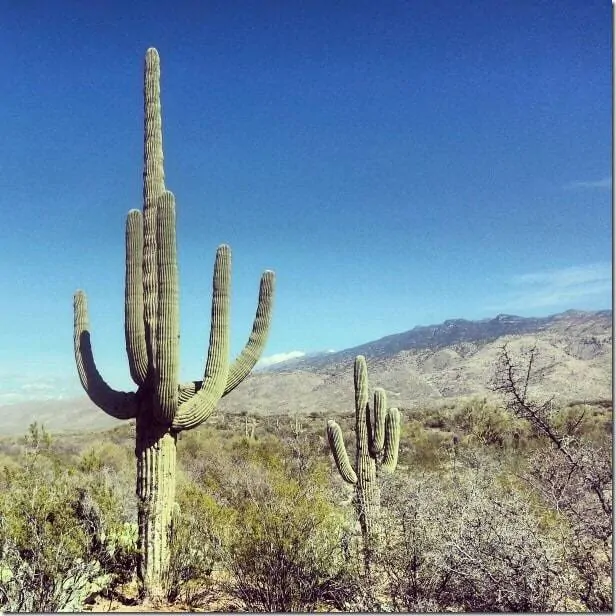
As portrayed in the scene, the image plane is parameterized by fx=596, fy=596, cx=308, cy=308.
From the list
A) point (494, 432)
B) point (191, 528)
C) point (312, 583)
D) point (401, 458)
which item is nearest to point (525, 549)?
point (312, 583)

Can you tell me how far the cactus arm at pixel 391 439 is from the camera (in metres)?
8.53

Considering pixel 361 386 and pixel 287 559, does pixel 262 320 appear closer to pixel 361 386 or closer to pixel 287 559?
pixel 361 386

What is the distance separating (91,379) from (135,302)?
3.99ft

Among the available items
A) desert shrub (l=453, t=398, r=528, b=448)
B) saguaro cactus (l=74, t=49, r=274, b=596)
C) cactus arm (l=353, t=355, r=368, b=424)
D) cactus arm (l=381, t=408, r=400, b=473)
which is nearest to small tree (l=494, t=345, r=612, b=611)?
saguaro cactus (l=74, t=49, r=274, b=596)

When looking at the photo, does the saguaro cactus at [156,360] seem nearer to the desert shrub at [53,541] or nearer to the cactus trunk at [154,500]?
the cactus trunk at [154,500]

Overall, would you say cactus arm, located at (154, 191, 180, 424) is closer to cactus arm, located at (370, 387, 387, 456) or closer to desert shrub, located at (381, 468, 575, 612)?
desert shrub, located at (381, 468, 575, 612)

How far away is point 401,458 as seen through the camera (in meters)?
15.0

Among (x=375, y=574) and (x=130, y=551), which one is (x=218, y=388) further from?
(x=375, y=574)

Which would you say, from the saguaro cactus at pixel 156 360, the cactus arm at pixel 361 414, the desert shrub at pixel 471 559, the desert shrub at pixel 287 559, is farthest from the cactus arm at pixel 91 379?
the cactus arm at pixel 361 414

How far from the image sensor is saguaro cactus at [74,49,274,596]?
583cm

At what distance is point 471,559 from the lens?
435cm

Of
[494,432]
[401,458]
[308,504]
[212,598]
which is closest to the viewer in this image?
[308,504]

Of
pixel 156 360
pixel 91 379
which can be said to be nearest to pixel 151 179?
pixel 156 360

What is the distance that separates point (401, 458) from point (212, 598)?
30.9 feet
